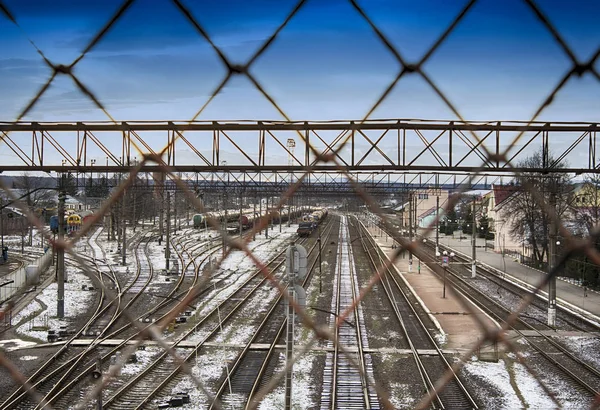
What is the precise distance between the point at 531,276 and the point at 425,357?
14501mm

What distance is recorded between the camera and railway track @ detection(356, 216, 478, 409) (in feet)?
31.2

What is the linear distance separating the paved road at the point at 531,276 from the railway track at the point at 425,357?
5402 millimetres

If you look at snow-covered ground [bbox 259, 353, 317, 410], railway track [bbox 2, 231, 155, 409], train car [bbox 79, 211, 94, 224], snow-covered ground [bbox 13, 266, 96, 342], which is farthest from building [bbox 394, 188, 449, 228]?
snow-covered ground [bbox 13, 266, 96, 342]

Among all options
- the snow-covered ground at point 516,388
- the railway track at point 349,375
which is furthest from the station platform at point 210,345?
the snow-covered ground at point 516,388

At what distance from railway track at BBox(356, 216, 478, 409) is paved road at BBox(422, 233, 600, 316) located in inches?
213

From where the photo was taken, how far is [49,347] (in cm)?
1249

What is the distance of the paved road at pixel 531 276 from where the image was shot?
1814cm

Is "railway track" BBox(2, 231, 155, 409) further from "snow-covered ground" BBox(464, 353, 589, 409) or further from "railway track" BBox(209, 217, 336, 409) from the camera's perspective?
"snow-covered ground" BBox(464, 353, 589, 409)

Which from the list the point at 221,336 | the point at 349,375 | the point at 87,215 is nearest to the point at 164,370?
the point at 221,336

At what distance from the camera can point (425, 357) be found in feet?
39.5

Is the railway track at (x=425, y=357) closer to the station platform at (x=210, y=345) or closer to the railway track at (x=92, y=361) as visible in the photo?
the station platform at (x=210, y=345)

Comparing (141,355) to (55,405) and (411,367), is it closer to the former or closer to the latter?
(55,405)

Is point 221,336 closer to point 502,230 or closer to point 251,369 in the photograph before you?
point 251,369

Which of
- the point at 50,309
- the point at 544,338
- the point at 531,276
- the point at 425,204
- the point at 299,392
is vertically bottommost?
the point at 299,392
